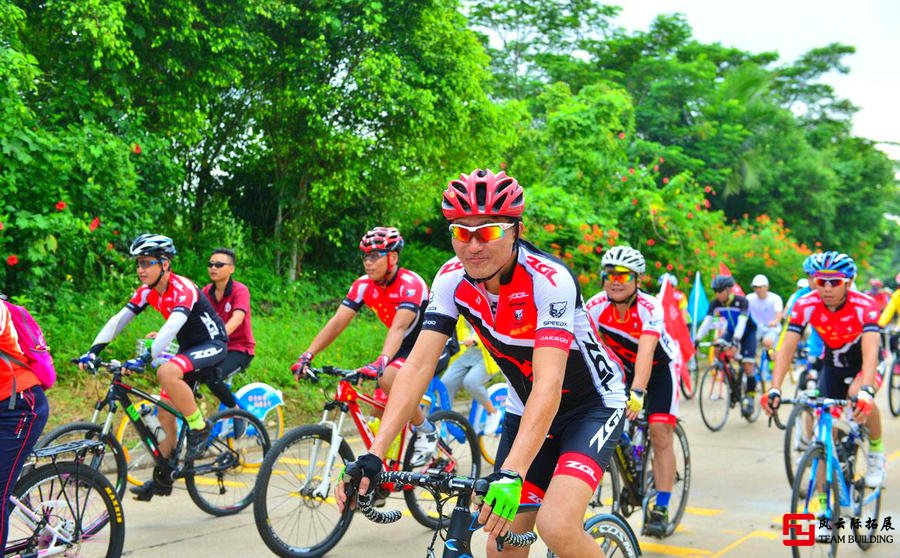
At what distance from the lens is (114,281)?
515 inches

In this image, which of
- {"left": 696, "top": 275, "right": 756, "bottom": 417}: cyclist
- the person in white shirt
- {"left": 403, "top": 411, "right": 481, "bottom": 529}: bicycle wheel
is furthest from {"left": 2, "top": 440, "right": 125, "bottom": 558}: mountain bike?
the person in white shirt

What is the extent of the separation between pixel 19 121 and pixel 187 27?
3.69 meters

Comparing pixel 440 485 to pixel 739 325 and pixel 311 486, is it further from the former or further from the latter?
pixel 739 325

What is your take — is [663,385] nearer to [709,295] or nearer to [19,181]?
[19,181]

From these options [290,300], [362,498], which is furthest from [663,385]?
[290,300]

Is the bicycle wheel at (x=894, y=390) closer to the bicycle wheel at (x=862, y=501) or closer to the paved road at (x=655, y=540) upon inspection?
the paved road at (x=655, y=540)

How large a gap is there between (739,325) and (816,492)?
23.4 feet

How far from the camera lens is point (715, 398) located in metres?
12.3

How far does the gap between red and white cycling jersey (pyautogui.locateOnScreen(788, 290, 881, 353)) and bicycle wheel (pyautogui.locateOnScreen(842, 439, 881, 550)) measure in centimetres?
78

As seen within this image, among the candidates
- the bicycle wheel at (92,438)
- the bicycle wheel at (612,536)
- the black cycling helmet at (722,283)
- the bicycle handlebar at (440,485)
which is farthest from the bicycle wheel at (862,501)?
the black cycling helmet at (722,283)

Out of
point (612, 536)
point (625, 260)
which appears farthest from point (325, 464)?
point (612, 536)

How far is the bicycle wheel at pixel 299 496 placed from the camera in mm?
5801

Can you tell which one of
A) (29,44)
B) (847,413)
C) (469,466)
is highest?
(29,44)

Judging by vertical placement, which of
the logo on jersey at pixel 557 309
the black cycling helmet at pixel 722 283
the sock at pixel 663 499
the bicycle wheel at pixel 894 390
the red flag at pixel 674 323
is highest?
the logo on jersey at pixel 557 309
